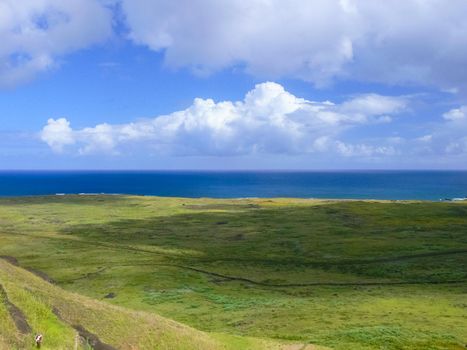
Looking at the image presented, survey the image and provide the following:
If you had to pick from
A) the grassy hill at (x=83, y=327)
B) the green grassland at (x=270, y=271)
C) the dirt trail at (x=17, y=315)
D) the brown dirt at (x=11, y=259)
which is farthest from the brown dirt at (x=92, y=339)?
the brown dirt at (x=11, y=259)

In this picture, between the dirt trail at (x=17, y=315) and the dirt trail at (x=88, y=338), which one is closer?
the dirt trail at (x=17, y=315)

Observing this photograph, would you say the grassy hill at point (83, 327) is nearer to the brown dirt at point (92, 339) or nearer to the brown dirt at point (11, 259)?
the brown dirt at point (92, 339)

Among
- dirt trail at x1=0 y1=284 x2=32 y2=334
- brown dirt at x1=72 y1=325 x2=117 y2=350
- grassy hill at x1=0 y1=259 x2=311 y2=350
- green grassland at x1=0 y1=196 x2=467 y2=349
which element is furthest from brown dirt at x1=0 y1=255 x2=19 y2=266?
brown dirt at x1=72 y1=325 x2=117 y2=350

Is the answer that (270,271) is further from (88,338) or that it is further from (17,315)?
(17,315)

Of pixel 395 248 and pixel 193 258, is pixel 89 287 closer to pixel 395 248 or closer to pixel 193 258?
pixel 193 258

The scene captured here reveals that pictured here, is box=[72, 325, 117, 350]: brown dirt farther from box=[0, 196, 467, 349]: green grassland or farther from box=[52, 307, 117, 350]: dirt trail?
box=[0, 196, 467, 349]: green grassland
